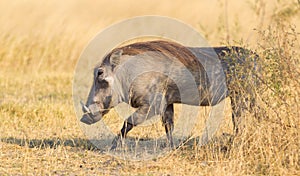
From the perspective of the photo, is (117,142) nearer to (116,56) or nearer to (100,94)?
(100,94)

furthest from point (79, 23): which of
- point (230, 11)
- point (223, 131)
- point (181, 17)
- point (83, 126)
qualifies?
point (223, 131)

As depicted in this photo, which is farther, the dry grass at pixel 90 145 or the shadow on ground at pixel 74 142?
the shadow on ground at pixel 74 142

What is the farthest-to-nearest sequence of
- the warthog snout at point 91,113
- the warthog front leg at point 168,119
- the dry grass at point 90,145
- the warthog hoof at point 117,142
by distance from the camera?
the warthog front leg at point 168,119 → the warthog hoof at point 117,142 → the warthog snout at point 91,113 → the dry grass at point 90,145

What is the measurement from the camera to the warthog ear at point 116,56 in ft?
21.1

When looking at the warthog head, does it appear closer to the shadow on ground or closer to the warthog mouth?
the warthog mouth

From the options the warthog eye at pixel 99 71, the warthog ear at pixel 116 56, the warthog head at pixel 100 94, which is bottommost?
the warthog head at pixel 100 94

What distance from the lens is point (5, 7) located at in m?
16.0

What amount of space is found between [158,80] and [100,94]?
0.57m

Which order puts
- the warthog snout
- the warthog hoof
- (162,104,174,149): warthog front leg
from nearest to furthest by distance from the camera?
the warthog snout → the warthog hoof → (162,104,174,149): warthog front leg

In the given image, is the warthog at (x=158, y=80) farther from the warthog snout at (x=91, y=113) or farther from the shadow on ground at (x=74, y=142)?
the shadow on ground at (x=74, y=142)

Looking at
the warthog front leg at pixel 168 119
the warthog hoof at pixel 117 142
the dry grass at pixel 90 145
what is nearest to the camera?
the dry grass at pixel 90 145

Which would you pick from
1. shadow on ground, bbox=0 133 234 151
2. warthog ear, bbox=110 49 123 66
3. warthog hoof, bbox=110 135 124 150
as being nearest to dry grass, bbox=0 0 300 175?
shadow on ground, bbox=0 133 234 151

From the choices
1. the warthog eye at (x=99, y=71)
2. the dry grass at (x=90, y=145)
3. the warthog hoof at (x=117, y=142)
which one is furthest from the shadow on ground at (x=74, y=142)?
the warthog eye at (x=99, y=71)

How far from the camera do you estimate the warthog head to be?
6434mm
